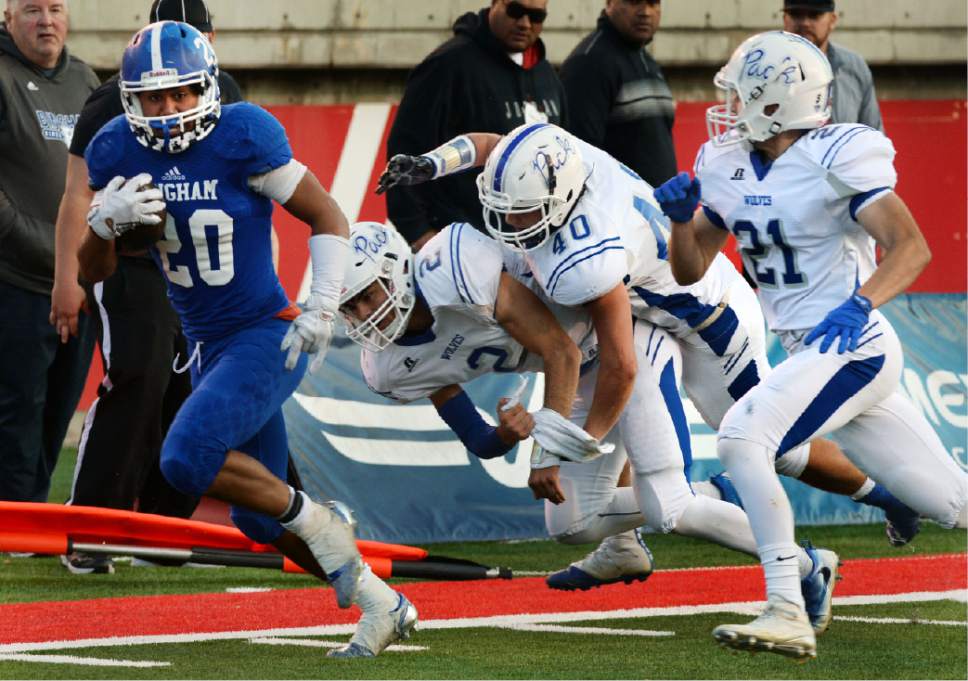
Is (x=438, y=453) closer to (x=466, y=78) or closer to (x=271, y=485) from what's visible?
(x=466, y=78)

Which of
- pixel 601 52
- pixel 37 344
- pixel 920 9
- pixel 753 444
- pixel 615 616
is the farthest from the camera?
pixel 920 9

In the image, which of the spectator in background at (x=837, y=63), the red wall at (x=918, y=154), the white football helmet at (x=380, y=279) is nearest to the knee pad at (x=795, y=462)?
the white football helmet at (x=380, y=279)

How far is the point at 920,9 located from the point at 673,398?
6610 mm

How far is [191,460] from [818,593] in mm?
1750

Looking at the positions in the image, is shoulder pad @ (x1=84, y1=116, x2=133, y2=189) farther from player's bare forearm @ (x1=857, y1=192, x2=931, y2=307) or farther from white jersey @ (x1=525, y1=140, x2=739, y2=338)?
player's bare forearm @ (x1=857, y1=192, x2=931, y2=307)

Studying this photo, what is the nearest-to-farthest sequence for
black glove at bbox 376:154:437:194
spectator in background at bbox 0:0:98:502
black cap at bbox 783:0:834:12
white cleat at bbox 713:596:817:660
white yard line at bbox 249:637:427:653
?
1. white cleat at bbox 713:596:817:660
2. white yard line at bbox 249:637:427:653
3. black glove at bbox 376:154:437:194
4. spectator in background at bbox 0:0:98:502
5. black cap at bbox 783:0:834:12

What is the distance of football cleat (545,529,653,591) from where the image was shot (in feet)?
17.7

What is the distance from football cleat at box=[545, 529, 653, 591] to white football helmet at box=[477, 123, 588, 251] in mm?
1096

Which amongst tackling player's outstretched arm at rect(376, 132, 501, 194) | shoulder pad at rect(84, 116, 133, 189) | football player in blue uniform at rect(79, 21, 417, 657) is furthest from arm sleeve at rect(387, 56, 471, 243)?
shoulder pad at rect(84, 116, 133, 189)

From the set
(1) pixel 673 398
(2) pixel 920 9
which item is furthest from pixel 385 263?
(2) pixel 920 9

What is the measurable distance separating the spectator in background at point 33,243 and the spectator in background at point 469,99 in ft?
4.08

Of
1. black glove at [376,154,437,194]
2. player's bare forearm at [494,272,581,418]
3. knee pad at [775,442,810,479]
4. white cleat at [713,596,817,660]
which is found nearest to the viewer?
white cleat at [713,596,817,660]

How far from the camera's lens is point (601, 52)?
6.66 metres

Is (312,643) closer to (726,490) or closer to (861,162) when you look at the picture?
(726,490)
